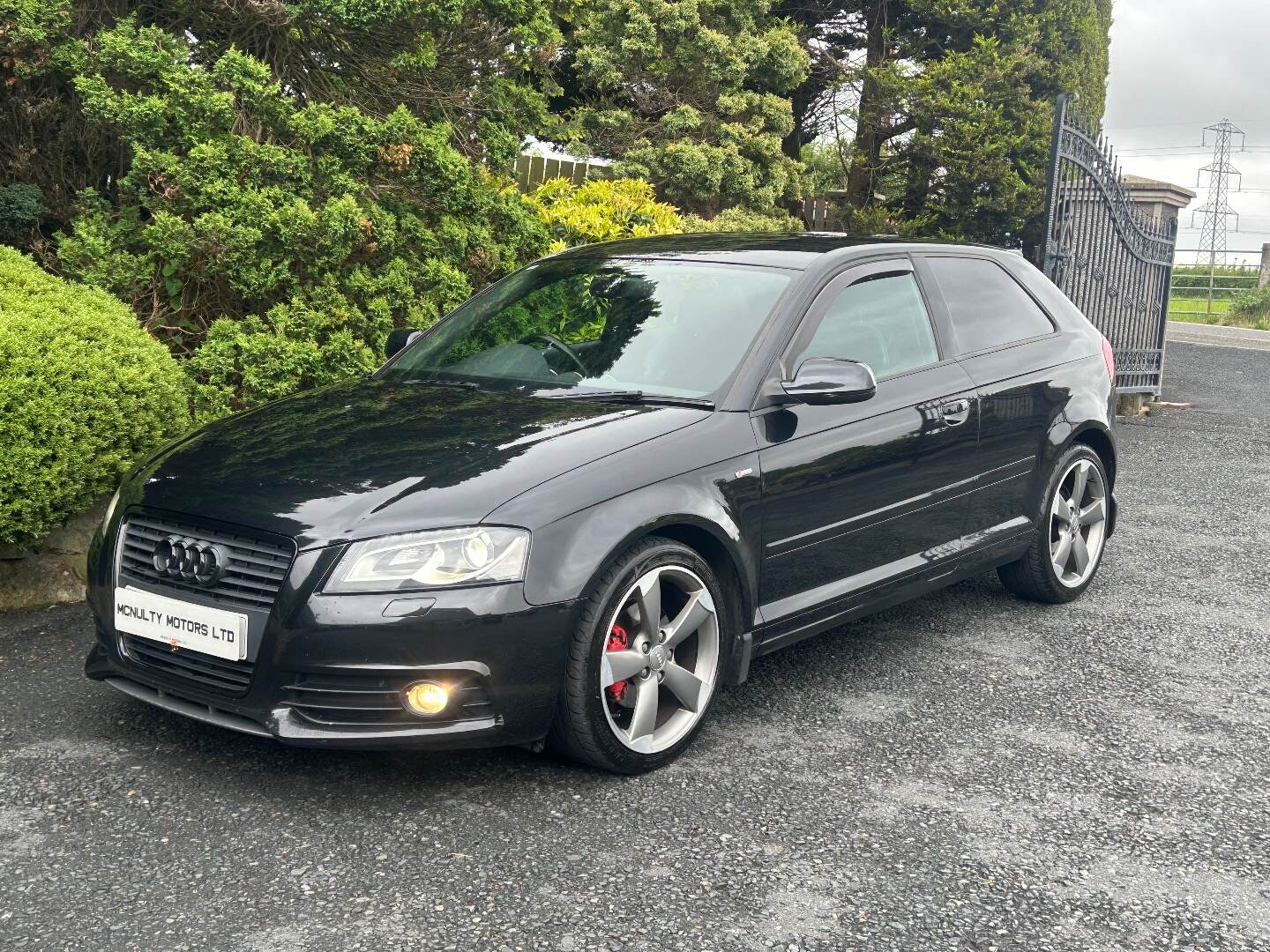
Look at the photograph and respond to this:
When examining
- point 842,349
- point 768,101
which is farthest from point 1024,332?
point 768,101

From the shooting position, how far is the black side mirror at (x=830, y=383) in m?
4.26

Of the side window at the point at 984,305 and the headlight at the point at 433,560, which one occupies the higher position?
the side window at the point at 984,305

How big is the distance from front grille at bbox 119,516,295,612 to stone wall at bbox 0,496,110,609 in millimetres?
1938

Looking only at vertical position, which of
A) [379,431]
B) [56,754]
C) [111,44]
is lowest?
[56,754]

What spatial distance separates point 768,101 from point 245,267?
6997mm

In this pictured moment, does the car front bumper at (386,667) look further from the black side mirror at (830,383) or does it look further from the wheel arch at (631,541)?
the black side mirror at (830,383)

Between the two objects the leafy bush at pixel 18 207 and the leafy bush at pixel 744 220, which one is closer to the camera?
the leafy bush at pixel 18 207

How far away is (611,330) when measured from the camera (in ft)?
15.6

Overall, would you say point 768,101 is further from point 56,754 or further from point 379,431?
point 56,754

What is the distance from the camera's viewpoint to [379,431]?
4125 mm

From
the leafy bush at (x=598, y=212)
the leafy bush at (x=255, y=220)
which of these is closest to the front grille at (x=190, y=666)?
the leafy bush at (x=255, y=220)

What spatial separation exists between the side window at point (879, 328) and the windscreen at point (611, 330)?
23cm

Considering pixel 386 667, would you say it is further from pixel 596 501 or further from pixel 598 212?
pixel 598 212

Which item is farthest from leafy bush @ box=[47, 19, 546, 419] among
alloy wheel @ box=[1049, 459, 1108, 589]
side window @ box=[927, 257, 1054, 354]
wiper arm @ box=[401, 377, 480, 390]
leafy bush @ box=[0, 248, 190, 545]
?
alloy wheel @ box=[1049, 459, 1108, 589]
